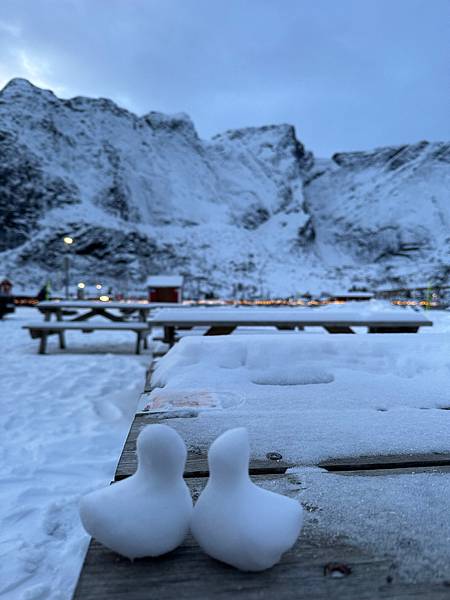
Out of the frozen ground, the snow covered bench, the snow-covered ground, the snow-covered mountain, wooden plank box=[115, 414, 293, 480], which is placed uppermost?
the snow-covered mountain

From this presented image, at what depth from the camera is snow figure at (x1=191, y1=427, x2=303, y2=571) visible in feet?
2.04

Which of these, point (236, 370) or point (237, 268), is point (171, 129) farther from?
point (236, 370)

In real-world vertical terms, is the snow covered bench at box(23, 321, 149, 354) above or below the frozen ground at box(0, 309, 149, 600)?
above

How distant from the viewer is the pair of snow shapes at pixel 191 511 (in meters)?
0.63

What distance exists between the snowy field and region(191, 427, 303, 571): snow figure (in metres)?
0.18

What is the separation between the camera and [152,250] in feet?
168

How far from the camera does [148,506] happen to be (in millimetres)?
673

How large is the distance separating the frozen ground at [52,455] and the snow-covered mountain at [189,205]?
132ft

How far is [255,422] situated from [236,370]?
78 cm

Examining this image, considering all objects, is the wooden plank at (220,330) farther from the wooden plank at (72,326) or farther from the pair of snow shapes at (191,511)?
the pair of snow shapes at (191,511)

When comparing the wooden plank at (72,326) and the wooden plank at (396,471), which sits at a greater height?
the wooden plank at (396,471)

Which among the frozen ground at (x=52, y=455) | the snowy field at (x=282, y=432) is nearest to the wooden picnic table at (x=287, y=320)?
the frozen ground at (x=52, y=455)

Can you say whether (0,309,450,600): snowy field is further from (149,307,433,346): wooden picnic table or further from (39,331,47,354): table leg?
(39,331,47,354): table leg

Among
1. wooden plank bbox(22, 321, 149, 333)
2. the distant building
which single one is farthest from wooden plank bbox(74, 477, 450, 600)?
the distant building
